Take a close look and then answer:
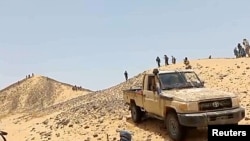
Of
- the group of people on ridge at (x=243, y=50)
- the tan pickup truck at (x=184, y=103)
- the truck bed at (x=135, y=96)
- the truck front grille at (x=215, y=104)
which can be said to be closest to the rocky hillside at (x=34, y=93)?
the group of people on ridge at (x=243, y=50)

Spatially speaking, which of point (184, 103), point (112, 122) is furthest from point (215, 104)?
point (112, 122)

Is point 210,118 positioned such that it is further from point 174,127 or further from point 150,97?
point 150,97

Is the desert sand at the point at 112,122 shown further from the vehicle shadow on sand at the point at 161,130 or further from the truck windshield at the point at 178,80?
the truck windshield at the point at 178,80

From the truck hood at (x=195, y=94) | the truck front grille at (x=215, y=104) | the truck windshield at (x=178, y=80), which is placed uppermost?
the truck windshield at (x=178, y=80)

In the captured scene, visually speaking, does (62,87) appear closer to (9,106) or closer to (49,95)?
(49,95)

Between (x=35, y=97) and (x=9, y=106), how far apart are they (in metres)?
5.19

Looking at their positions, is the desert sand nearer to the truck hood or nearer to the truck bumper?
the truck bumper

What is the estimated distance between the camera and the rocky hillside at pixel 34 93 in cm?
6530

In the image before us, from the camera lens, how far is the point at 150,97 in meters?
12.5

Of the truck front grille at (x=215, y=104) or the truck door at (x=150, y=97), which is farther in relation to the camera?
the truck door at (x=150, y=97)

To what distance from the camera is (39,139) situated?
49.9 feet

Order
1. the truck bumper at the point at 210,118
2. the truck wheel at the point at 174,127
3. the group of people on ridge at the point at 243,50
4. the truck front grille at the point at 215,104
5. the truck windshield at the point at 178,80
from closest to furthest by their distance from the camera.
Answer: the truck bumper at the point at 210,118 < the truck front grille at the point at 215,104 < the truck wheel at the point at 174,127 < the truck windshield at the point at 178,80 < the group of people on ridge at the point at 243,50

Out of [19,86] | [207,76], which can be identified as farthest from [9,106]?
[207,76]

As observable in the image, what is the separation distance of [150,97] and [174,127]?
2132 millimetres
